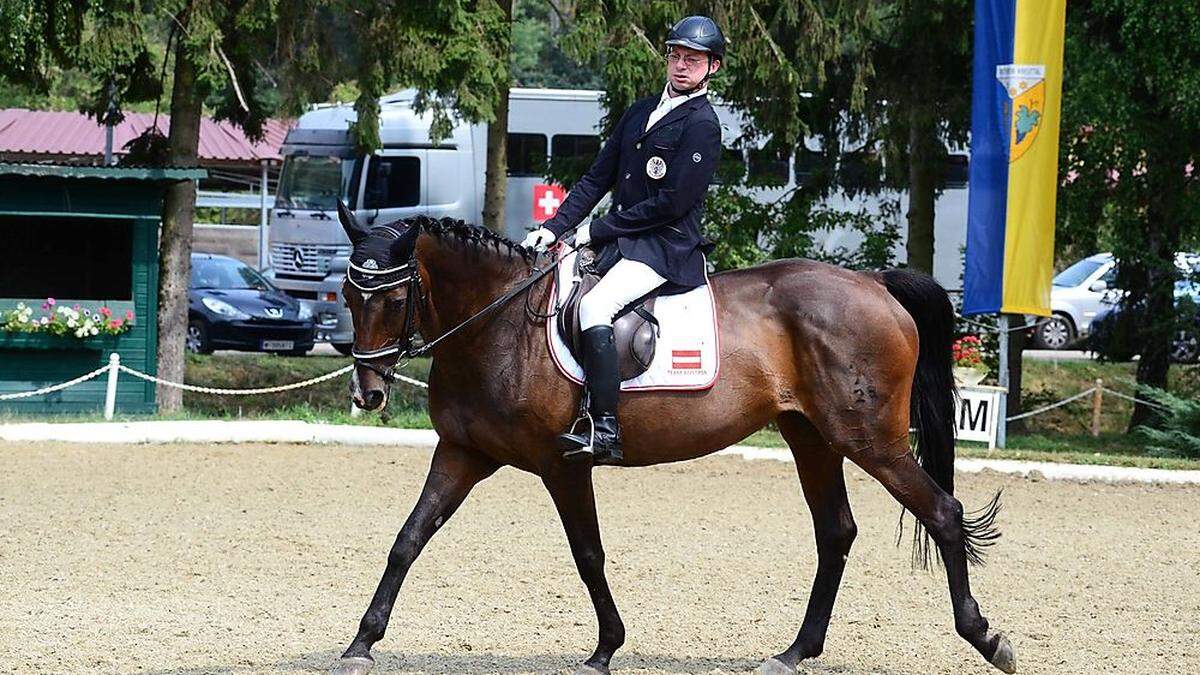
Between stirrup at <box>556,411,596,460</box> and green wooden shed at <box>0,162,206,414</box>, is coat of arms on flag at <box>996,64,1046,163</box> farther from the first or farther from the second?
stirrup at <box>556,411,596,460</box>

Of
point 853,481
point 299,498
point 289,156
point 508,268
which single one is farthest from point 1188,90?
point 289,156

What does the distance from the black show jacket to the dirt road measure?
1.71 metres

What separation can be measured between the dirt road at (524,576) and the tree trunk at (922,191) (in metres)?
6.08

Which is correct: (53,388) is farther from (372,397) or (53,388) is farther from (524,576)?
(372,397)

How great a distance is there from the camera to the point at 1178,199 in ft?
55.1

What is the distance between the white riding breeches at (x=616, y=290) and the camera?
6.01m

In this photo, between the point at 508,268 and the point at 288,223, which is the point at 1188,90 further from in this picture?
the point at 288,223

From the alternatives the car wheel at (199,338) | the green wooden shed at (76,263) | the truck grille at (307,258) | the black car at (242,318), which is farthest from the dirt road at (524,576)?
the truck grille at (307,258)

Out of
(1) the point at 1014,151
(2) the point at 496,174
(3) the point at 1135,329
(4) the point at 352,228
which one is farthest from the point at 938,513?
(3) the point at 1135,329

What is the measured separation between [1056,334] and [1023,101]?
40.0 ft

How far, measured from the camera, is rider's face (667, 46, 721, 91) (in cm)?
614

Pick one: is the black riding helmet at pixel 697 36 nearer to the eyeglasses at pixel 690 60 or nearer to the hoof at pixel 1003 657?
the eyeglasses at pixel 690 60

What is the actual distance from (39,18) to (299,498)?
6.53 meters

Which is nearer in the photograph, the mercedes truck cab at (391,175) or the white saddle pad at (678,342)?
the white saddle pad at (678,342)
